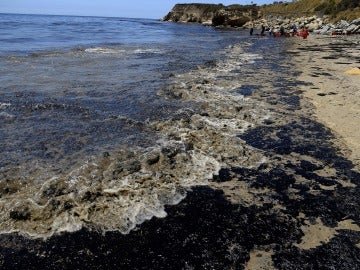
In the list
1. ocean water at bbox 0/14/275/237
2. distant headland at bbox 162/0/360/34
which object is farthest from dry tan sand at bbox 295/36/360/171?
distant headland at bbox 162/0/360/34

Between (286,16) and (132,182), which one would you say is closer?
(132,182)

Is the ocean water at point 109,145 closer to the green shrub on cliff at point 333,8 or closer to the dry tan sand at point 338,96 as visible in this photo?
the dry tan sand at point 338,96

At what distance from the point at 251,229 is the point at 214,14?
91.1 meters

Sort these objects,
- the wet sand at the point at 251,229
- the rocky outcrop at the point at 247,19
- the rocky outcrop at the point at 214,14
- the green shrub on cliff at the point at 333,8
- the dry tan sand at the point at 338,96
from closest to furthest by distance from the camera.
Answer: the wet sand at the point at 251,229, the dry tan sand at the point at 338,96, the rocky outcrop at the point at 247,19, the green shrub on cliff at the point at 333,8, the rocky outcrop at the point at 214,14

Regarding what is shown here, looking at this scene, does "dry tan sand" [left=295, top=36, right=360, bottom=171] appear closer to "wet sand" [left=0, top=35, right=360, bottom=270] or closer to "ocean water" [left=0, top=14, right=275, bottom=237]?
"wet sand" [left=0, top=35, right=360, bottom=270]

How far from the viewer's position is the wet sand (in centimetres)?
450

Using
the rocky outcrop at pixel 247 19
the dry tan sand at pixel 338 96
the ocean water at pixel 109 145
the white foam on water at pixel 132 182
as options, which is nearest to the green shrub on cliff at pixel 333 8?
the rocky outcrop at pixel 247 19

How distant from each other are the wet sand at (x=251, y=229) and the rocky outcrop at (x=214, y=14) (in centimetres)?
7281

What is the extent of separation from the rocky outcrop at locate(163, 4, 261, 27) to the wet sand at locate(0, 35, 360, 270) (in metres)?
72.8

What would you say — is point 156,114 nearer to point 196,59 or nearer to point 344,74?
point 344,74

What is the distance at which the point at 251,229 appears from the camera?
5.17 m

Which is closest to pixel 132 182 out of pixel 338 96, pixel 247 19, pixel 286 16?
pixel 338 96

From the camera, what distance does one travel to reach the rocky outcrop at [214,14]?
77250 millimetres

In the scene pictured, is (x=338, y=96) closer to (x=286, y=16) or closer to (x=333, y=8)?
(x=333, y=8)
